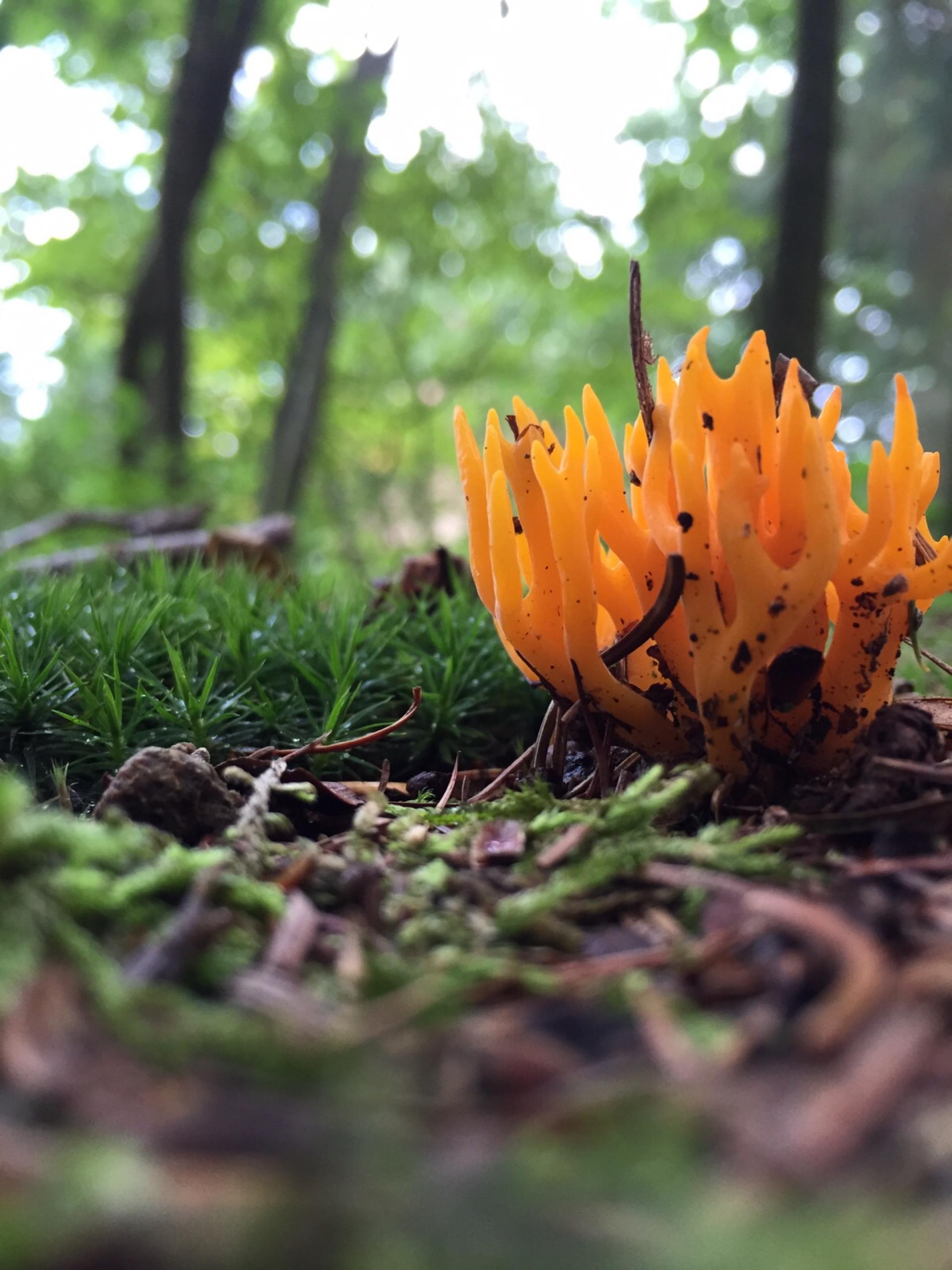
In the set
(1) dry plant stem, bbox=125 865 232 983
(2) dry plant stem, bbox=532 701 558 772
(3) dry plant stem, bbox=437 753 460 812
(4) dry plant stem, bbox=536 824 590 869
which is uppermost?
(1) dry plant stem, bbox=125 865 232 983

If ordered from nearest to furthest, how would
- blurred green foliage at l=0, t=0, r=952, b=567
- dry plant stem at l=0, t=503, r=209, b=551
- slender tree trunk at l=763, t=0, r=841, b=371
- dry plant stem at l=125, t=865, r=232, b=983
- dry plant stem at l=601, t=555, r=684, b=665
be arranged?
dry plant stem at l=125, t=865, r=232, b=983
dry plant stem at l=601, t=555, r=684, b=665
slender tree trunk at l=763, t=0, r=841, b=371
dry plant stem at l=0, t=503, r=209, b=551
blurred green foliage at l=0, t=0, r=952, b=567

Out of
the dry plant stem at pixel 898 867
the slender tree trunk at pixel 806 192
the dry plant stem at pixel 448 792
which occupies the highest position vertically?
the slender tree trunk at pixel 806 192

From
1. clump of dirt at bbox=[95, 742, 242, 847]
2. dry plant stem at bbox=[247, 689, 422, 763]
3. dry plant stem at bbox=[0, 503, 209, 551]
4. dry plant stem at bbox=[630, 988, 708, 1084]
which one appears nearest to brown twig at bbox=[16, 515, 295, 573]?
dry plant stem at bbox=[0, 503, 209, 551]

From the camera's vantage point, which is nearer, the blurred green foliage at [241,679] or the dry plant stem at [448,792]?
the dry plant stem at [448,792]

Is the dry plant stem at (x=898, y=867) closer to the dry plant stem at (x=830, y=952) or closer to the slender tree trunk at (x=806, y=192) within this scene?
the dry plant stem at (x=830, y=952)

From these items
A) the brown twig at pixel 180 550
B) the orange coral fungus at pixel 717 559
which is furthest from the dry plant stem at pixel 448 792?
the brown twig at pixel 180 550

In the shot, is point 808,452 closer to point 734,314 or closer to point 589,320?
point 734,314

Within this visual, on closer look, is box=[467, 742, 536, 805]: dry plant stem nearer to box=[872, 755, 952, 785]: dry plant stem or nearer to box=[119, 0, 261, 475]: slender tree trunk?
box=[872, 755, 952, 785]: dry plant stem

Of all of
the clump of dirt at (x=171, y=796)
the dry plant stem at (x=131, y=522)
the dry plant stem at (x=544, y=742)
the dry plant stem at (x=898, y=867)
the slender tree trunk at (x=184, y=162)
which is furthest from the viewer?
the slender tree trunk at (x=184, y=162)
